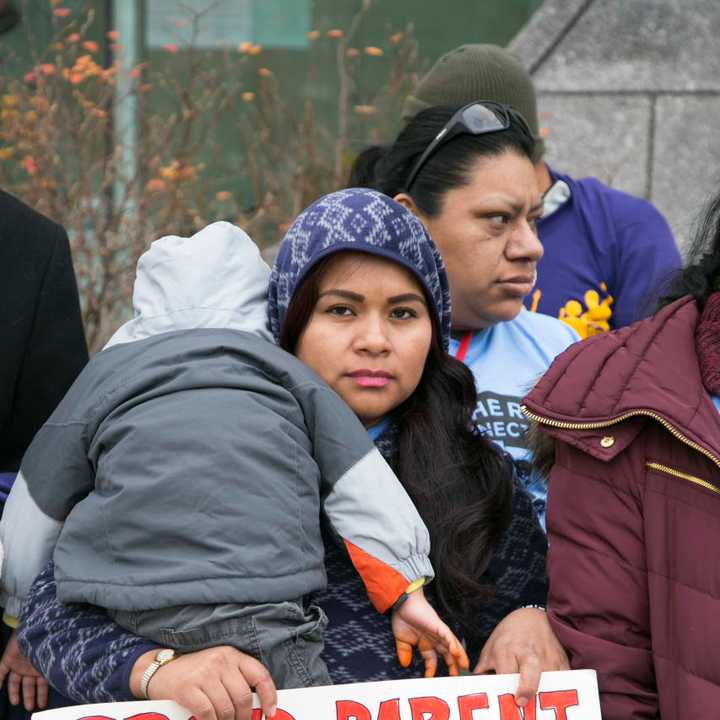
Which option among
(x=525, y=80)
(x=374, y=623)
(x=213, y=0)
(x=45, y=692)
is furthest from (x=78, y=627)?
(x=213, y=0)

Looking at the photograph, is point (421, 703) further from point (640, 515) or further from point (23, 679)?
point (23, 679)

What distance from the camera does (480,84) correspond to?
4207 millimetres

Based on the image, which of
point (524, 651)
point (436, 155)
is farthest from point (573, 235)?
point (524, 651)

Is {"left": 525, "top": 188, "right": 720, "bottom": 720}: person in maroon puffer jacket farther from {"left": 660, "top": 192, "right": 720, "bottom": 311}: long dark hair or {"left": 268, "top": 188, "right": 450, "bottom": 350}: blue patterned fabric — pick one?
{"left": 268, "top": 188, "right": 450, "bottom": 350}: blue patterned fabric

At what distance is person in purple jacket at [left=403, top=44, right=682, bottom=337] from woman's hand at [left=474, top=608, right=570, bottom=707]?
1.72m

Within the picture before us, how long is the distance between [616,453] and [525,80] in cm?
219

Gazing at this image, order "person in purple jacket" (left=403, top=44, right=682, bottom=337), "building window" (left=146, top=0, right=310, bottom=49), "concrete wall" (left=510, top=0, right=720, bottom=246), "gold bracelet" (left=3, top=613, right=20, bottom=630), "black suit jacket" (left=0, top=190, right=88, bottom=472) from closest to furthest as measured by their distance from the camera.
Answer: "gold bracelet" (left=3, top=613, right=20, bottom=630) → "black suit jacket" (left=0, top=190, right=88, bottom=472) → "person in purple jacket" (left=403, top=44, right=682, bottom=337) → "concrete wall" (left=510, top=0, right=720, bottom=246) → "building window" (left=146, top=0, right=310, bottom=49)

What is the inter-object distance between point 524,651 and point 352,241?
0.90 metres

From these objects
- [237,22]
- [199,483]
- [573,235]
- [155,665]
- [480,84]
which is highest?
[237,22]

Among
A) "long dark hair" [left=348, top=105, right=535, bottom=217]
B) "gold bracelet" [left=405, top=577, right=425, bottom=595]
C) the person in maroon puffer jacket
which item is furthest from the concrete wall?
"gold bracelet" [left=405, top=577, right=425, bottom=595]

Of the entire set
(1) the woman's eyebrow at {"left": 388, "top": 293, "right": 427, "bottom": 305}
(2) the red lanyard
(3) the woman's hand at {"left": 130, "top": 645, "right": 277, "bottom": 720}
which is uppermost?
(1) the woman's eyebrow at {"left": 388, "top": 293, "right": 427, "bottom": 305}

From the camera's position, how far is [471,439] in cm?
280

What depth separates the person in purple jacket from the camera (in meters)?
4.19

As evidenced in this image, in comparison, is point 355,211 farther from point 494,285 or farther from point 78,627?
point 78,627
